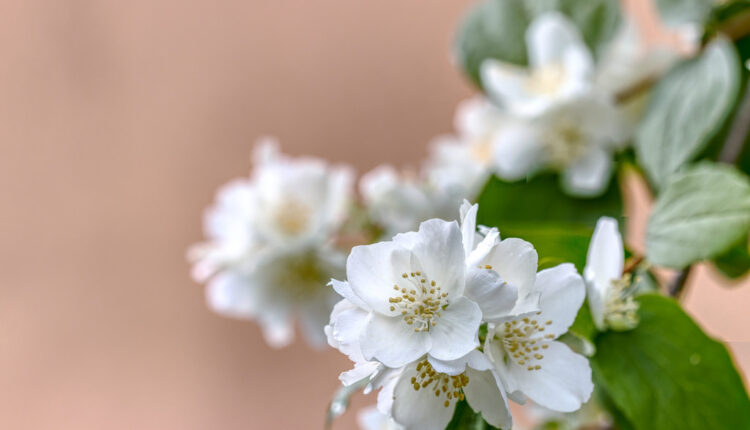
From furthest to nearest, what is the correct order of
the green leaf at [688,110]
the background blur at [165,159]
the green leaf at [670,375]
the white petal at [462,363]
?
the background blur at [165,159]
the green leaf at [688,110]
the green leaf at [670,375]
the white petal at [462,363]

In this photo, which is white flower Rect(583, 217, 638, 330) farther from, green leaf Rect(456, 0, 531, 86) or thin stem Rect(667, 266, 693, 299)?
green leaf Rect(456, 0, 531, 86)

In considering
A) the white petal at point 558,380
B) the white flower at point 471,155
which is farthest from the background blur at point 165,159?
the white petal at point 558,380

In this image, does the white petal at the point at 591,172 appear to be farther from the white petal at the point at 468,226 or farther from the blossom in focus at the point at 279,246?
the white petal at the point at 468,226

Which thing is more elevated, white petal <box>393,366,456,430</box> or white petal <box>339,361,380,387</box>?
white petal <box>339,361,380,387</box>

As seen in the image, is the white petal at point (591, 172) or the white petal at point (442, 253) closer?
the white petal at point (442, 253)

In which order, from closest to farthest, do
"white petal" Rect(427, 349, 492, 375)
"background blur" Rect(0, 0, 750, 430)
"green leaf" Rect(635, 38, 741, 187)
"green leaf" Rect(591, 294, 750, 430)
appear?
"white petal" Rect(427, 349, 492, 375)
"green leaf" Rect(591, 294, 750, 430)
"green leaf" Rect(635, 38, 741, 187)
"background blur" Rect(0, 0, 750, 430)

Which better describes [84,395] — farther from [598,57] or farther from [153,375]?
[598,57]

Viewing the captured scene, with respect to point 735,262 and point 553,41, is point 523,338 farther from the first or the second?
point 553,41

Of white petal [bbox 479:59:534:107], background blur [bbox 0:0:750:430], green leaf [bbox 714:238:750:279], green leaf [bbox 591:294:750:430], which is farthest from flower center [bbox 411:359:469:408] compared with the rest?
background blur [bbox 0:0:750:430]
